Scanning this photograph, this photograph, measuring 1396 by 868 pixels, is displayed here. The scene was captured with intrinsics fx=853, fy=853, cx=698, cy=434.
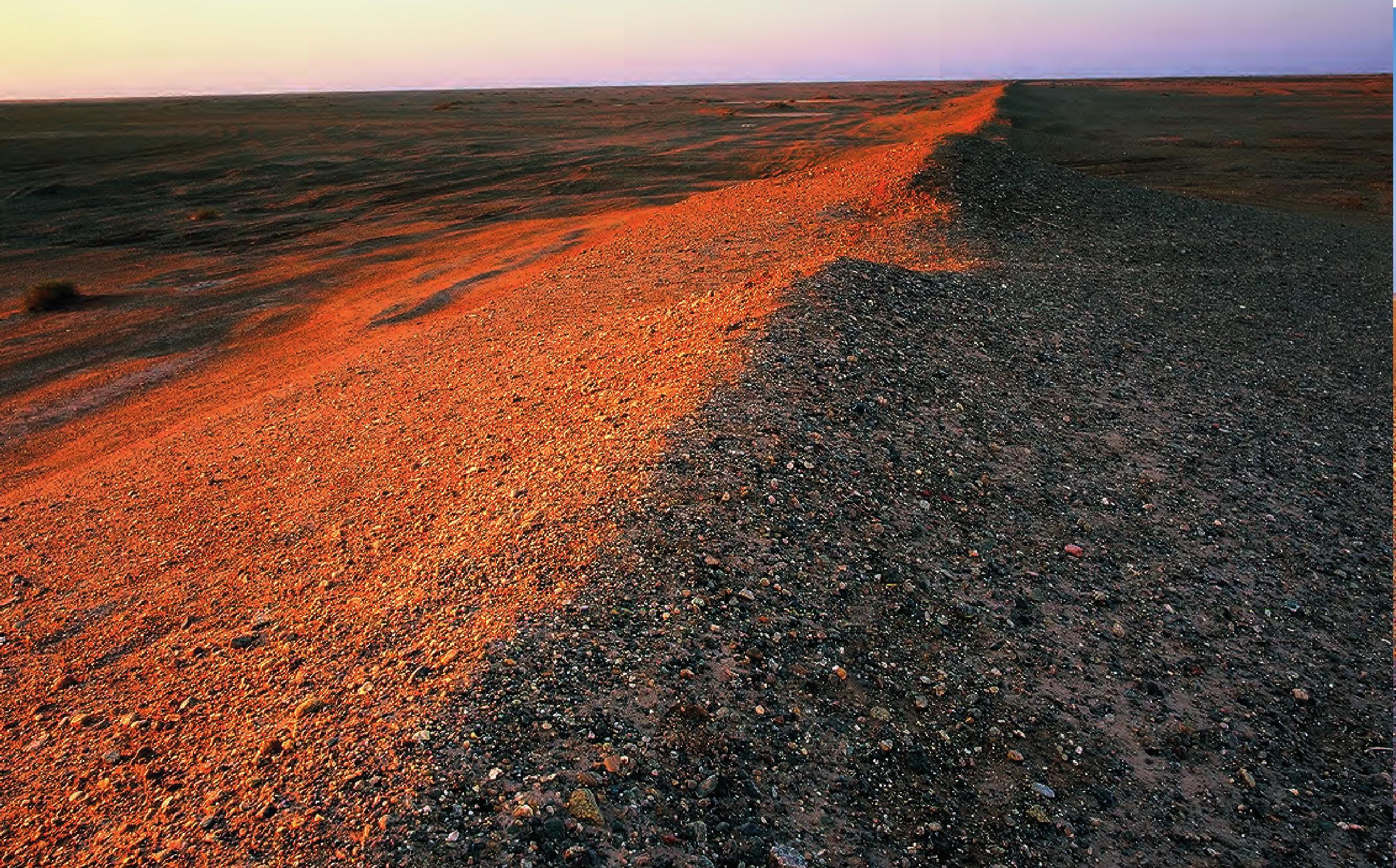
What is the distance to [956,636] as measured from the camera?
471 centimetres

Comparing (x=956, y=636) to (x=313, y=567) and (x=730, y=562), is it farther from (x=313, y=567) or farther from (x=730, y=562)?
(x=313, y=567)

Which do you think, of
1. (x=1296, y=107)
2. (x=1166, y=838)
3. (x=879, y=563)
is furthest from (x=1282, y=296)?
(x=1296, y=107)

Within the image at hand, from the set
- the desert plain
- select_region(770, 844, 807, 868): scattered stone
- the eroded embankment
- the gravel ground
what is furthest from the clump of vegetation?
select_region(770, 844, 807, 868): scattered stone

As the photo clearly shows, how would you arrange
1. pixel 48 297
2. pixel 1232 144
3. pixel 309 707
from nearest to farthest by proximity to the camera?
pixel 309 707 < pixel 48 297 < pixel 1232 144

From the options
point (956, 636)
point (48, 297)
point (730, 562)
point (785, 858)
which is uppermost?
point (48, 297)

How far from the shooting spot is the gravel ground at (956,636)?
350 centimetres

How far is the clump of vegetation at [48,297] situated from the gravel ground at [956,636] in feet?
42.3

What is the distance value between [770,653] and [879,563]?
1180mm

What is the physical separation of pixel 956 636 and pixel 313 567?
4.08 m

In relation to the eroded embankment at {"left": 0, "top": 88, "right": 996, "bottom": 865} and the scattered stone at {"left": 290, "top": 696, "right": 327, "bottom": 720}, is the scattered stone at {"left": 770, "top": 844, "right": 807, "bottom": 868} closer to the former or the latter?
the eroded embankment at {"left": 0, "top": 88, "right": 996, "bottom": 865}

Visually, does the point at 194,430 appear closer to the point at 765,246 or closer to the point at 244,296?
the point at 244,296

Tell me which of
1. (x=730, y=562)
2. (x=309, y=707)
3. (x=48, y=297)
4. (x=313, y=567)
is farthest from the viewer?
(x=48, y=297)

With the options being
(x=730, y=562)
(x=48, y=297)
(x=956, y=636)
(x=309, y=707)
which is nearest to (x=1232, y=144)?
(x=956, y=636)

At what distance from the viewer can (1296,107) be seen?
5112 centimetres
